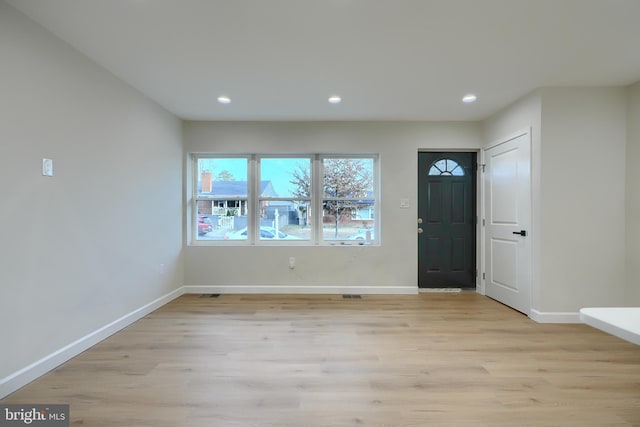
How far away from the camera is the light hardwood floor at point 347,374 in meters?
1.69

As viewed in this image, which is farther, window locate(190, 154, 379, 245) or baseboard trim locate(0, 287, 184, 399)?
window locate(190, 154, 379, 245)

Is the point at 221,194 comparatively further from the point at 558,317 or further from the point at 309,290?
the point at 558,317

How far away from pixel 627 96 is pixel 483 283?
106 inches

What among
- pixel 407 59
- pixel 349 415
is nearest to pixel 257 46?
pixel 407 59

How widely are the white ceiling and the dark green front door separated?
3.58 feet

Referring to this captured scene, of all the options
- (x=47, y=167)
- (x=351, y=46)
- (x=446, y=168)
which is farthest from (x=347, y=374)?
(x=446, y=168)

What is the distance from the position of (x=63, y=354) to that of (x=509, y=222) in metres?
4.68

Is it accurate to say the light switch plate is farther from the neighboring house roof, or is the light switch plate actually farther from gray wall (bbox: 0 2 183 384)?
the neighboring house roof

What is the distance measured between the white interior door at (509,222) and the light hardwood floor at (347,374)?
48cm

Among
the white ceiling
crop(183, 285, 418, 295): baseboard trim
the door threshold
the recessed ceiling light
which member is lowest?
the door threshold

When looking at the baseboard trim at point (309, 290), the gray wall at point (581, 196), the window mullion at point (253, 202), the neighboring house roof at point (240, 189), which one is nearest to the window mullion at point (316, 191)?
the neighboring house roof at point (240, 189)

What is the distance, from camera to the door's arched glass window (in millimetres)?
4348

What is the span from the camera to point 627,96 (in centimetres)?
308

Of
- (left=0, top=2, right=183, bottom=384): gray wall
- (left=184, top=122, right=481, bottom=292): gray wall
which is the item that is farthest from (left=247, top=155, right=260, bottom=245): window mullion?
(left=0, top=2, right=183, bottom=384): gray wall
